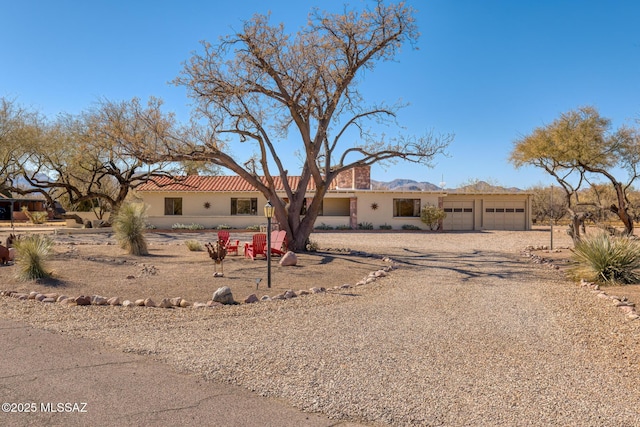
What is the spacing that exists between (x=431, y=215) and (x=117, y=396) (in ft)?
89.6

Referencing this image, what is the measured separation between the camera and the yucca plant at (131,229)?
15.0 metres

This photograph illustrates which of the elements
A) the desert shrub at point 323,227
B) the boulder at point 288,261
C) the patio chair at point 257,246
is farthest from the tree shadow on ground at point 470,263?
the desert shrub at point 323,227

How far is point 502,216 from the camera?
108 feet

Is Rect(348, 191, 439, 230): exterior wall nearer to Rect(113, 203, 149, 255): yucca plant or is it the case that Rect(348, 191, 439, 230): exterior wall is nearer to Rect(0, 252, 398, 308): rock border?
Rect(113, 203, 149, 255): yucca plant

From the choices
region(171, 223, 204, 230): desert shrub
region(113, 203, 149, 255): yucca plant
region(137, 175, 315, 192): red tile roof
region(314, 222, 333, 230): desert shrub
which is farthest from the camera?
region(137, 175, 315, 192): red tile roof

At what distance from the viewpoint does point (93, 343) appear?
18.4 feet

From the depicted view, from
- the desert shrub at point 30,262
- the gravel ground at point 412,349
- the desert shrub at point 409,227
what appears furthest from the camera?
the desert shrub at point 409,227

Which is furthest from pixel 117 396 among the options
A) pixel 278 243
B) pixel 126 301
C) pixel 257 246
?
pixel 278 243

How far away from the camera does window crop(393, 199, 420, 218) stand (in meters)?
31.8

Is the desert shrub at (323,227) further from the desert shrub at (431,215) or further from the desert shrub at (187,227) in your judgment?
the desert shrub at (187,227)

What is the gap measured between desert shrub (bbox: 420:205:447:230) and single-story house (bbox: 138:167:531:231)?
0.81 m

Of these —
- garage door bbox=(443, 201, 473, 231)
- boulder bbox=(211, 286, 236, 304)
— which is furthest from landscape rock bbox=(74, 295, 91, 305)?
garage door bbox=(443, 201, 473, 231)

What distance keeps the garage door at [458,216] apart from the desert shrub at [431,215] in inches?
87.0

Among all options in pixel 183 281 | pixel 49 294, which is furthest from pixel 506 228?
pixel 49 294
